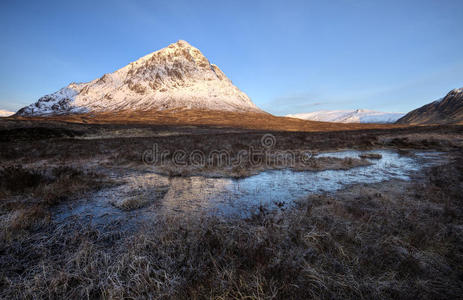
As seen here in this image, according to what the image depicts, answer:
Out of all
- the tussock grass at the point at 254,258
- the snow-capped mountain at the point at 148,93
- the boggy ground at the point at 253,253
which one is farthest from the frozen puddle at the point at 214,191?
the snow-capped mountain at the point at 148,93

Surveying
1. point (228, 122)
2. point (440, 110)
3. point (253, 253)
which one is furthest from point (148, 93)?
point (440, 110)

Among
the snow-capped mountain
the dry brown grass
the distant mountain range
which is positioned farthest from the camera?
the distant mountain range

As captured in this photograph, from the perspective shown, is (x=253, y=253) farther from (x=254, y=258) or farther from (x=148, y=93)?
(x=148, y=93)

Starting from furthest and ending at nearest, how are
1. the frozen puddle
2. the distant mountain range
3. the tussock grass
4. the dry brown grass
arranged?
the distant mountain range → the dry brown grass → the frozen puddle → the tussock grass

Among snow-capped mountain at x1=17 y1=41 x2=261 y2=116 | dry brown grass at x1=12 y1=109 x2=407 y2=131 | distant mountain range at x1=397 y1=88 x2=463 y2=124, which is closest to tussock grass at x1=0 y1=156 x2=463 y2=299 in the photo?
dry brown grass at x1=12 y1=109 x2=407 y2=131

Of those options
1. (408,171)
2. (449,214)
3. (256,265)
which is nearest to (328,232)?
(256,265)

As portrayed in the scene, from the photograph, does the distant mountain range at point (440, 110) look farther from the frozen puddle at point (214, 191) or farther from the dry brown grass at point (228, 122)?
the frozen puddle at point (214, 191)

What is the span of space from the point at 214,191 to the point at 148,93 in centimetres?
16894

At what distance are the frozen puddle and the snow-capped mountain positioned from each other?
126882mm

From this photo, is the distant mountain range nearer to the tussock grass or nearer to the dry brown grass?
the dry brown grass

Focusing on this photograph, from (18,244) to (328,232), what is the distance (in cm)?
717

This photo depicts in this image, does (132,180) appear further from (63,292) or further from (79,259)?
(63,292)

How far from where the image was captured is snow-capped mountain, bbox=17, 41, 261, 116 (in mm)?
138000

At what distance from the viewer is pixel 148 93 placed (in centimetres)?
15650
